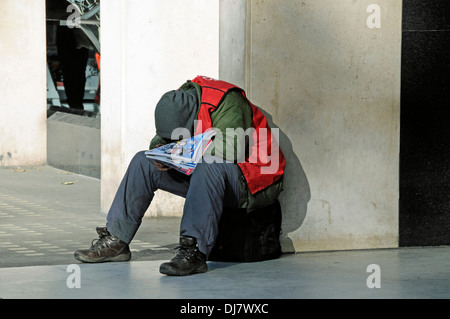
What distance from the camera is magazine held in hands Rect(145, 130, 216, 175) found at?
5070 mm

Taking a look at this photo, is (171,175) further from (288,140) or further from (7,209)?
(7,209)

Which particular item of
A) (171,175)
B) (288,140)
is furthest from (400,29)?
(171,175)

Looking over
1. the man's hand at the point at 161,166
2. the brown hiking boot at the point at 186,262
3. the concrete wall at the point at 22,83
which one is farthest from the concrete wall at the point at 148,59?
the concrete wall at the point at 22,83

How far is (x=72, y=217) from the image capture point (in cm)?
743

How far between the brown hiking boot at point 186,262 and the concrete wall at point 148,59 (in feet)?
8.28

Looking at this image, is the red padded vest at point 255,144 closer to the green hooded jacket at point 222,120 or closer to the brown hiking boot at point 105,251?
the green hooded jacket at point 222,120

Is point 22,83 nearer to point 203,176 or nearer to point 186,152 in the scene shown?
point 186,152

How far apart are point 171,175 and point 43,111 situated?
662cm

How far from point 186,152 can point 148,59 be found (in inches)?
98.5

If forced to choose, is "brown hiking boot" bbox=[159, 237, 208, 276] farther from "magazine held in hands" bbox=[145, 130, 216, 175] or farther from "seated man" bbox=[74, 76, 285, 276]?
"magazine held in hands" bbox=[145, 130, 216, 175]

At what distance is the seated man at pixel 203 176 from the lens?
197 inches

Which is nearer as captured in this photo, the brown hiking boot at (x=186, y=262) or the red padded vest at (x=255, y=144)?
the brown hiking boot at (x=186, y=262)

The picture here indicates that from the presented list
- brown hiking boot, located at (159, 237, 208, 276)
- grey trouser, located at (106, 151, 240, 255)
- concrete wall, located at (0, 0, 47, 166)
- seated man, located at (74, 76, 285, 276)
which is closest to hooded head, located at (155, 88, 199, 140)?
seated man, located at (74, 76, 285, 276)

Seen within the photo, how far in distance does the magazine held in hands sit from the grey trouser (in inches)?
2.0
